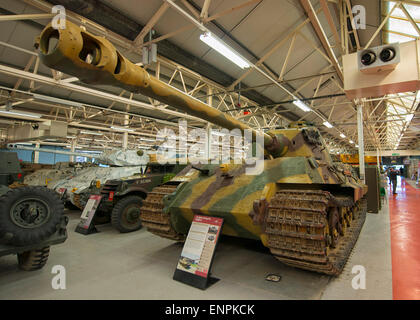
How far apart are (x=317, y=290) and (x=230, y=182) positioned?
197cm

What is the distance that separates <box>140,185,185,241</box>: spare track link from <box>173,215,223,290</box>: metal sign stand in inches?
27.3

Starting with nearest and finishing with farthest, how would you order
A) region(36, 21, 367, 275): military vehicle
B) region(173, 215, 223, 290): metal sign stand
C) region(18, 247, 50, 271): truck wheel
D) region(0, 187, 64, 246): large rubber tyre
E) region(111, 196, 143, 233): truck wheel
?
region(36, 21, 367, 275): military vehicle → region(0, 187, 64, 246): large rubber tyre → region(173, 215, 223, 290): metal sign stand → region(18, 247, 50, 271): truck wheel → region(111, 196, 143, 233): truck wheel

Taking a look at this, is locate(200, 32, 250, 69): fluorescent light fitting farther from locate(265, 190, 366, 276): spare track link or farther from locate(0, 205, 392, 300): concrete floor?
locate(0, 205, 392, 300): concrete floor

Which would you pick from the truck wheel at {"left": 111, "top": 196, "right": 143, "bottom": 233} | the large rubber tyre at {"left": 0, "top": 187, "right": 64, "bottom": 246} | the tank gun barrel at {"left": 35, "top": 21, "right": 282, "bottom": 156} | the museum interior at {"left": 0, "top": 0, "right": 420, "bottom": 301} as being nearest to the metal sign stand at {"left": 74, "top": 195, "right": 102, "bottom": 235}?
the museum interior at {"left": 0, "top": 0, "right": 420, "bottom": 301}

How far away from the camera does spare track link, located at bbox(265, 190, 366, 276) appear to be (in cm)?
295

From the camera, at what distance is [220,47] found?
648 centimetres

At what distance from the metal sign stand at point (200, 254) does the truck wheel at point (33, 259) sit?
2.13m

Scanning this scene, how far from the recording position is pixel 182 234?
4.74m

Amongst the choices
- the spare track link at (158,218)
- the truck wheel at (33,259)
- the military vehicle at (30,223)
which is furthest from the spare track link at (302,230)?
the truck wheel at (33,259)

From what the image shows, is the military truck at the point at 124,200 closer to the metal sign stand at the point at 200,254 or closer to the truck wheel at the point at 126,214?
the truck wheel at the point at 126,214

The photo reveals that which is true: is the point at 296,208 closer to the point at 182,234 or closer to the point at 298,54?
the point at 182,234

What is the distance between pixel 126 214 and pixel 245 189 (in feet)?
13.6

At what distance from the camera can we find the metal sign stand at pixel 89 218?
258 inches
